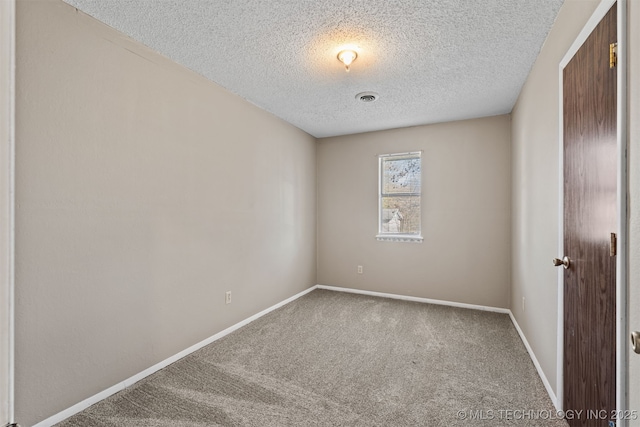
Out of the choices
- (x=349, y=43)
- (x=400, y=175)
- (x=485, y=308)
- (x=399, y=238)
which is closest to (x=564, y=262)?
(x=349, y=43)

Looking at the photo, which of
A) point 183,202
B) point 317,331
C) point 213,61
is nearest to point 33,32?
point 213,61

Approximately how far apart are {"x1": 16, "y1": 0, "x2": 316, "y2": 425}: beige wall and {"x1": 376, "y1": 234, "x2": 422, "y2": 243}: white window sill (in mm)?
1997

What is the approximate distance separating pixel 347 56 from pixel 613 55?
59.9 inches

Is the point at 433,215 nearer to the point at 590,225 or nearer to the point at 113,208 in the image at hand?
the point at 590,225

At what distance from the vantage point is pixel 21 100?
155 cm

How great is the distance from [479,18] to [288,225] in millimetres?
2887

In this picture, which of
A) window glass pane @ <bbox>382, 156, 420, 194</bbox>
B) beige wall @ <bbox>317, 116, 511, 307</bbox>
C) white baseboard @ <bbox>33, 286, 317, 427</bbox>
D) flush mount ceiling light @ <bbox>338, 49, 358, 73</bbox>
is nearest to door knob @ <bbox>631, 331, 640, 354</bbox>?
flush mount ceiling light @ <bbox>338, 49, 358, 73</bbox>

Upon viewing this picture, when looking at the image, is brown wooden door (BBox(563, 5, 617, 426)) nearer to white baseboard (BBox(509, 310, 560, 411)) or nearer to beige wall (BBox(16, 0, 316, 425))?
white baseboard (BBox(509, 310, 560, 411))

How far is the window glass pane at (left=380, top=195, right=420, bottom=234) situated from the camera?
4.13 meters

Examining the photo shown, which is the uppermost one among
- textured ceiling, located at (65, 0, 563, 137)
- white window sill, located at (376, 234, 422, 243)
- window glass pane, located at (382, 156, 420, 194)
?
textured ceiling, located at (65, 0, 563, 137)

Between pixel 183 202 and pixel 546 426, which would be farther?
pixel 183 202

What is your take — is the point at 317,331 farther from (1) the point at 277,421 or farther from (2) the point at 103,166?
(2) the point at 103,166

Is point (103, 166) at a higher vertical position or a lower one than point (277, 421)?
higher

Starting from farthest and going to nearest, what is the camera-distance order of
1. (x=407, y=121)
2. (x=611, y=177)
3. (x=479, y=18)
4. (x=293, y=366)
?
(x=407, y=121) → (x=293, y=366) → (x=479, y=18) → (x=611, y=177)
